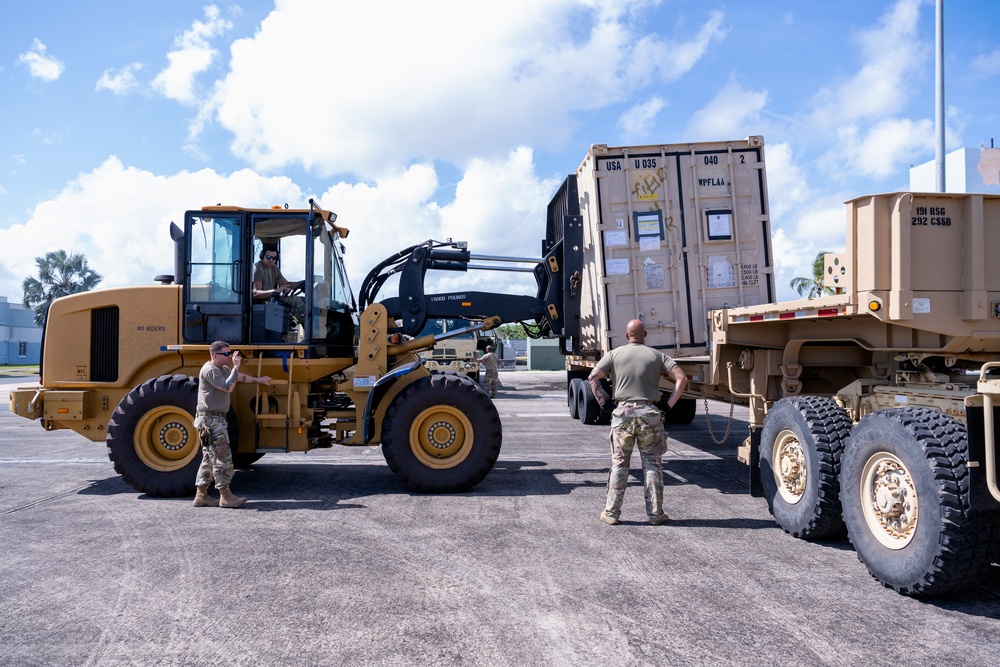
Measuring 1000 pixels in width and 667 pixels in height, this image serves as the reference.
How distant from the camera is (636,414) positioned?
6000 mm

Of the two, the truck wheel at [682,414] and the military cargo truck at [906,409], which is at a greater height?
the military cargo truck at [906,409]

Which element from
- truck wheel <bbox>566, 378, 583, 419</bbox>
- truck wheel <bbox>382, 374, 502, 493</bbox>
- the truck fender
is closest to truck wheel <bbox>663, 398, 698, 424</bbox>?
truck wheel <bbox>566, 378, 583, 419</bbox>

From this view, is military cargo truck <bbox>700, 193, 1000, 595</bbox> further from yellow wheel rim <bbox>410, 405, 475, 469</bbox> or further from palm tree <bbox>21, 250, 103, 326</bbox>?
palm tree <bbox>21, 250, 103, 326</bbox>

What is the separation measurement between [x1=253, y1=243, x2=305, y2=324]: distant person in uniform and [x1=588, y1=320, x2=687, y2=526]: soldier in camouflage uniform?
3496mm

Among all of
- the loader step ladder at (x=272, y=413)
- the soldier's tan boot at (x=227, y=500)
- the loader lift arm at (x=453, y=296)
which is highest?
the loader lift arm at (x=453, y=296)

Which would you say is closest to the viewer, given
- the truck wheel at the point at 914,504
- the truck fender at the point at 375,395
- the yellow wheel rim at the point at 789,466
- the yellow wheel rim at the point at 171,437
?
the truck wheel at the point at 914,504

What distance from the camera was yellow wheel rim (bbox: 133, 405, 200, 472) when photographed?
716cm

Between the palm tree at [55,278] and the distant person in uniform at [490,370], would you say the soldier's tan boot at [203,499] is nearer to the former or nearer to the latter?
the distant person in uniform at [490,370]

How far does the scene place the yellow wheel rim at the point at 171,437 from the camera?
7156 mm

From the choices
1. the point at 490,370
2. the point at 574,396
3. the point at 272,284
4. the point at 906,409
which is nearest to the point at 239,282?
the point at 272,284

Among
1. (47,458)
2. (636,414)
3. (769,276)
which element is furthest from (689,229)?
(47,458)

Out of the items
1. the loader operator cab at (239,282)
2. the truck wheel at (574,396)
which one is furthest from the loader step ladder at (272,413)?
the truck wheel at (574,396)

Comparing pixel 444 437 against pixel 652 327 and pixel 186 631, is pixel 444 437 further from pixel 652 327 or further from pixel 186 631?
pixel 186 631

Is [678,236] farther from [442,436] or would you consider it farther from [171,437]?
[171,437]
